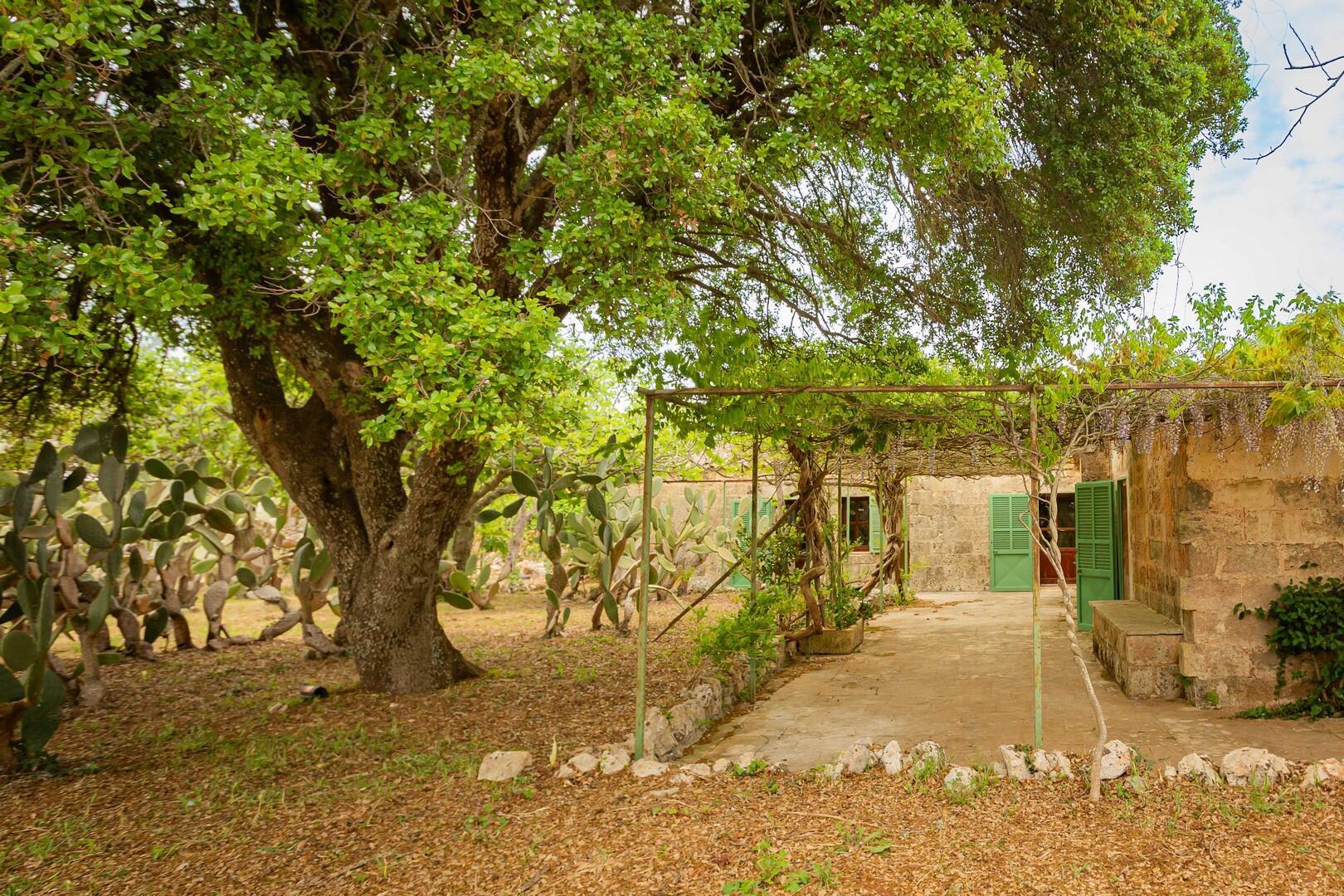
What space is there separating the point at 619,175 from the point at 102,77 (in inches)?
79.8

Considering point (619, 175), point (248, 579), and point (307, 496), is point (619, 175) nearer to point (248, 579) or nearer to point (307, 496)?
point (307, 496)

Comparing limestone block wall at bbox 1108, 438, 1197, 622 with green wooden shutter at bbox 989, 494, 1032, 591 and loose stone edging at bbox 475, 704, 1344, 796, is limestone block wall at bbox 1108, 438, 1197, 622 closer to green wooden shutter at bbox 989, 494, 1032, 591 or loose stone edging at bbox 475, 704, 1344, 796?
loose stone edging at bbox 475, 704, 1344, 796

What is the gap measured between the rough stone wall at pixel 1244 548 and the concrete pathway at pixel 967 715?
1.06 ft

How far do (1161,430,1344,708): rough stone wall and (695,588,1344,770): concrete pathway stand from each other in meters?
0.32

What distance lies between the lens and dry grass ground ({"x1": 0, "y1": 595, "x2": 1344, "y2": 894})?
3139mm

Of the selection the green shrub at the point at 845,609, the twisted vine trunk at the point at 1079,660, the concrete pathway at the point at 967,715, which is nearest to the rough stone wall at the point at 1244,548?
the concrete pathway at the point at 967,715

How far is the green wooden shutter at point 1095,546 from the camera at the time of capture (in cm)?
847

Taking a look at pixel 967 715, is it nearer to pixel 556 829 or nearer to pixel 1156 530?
pixel 1156 530

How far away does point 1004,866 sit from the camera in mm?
3152

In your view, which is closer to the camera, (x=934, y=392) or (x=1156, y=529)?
(x=934, y=392)

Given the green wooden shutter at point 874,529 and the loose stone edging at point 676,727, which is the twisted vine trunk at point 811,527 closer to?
the loose stone edging at point 676,727

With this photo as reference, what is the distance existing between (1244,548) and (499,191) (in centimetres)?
513

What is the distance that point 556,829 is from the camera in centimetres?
363

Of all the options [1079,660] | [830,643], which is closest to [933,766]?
[1079,660]
